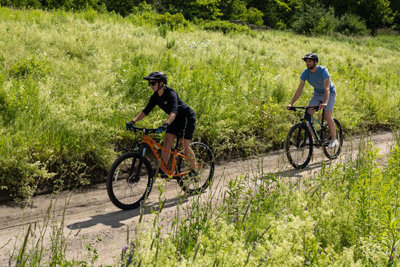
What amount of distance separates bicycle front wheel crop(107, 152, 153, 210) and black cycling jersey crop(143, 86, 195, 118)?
859mm

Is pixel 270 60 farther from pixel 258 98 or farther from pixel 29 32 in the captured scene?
pixel 29 32

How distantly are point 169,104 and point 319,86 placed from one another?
4069 mm

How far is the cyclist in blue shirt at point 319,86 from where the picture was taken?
29.7ft

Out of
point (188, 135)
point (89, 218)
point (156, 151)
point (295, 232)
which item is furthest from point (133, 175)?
point (295, 232)

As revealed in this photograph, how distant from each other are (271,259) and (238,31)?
24125mm

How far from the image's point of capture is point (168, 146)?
7465 mm

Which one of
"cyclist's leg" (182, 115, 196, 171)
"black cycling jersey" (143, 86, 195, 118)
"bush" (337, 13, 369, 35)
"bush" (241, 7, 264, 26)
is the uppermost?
"black cycling jersey" (143, 86, 195, 118)

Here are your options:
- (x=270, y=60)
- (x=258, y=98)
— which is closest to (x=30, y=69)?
(x=258, y=98)

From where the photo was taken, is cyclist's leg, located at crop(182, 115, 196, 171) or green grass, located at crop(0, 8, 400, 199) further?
green grass, located at crop(0, 8, 400, 199)

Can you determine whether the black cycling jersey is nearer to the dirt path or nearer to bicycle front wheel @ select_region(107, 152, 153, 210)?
bicycle front wheel @ select_region(107, 152, 153, 210)

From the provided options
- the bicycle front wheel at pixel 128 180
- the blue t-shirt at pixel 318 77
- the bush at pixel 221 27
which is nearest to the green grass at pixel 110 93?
the bicycle front wheel at pixel 128 180

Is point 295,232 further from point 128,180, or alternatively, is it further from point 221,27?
point 221,27

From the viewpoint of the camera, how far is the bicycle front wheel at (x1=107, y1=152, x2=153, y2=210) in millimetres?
6639

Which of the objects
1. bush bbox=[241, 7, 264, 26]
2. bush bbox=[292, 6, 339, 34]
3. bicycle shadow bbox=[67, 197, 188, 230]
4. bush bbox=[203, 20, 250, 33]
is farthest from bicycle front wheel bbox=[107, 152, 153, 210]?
bush bbox=[241, 7, 264, 26]
